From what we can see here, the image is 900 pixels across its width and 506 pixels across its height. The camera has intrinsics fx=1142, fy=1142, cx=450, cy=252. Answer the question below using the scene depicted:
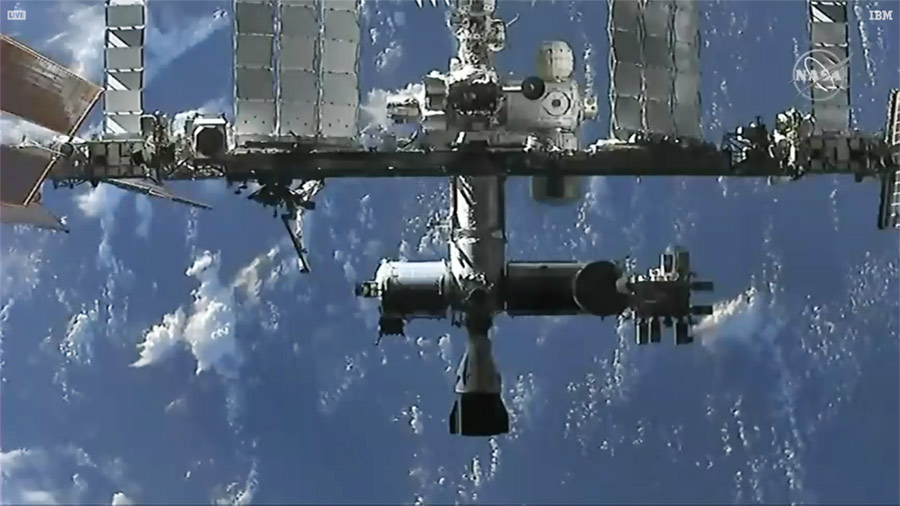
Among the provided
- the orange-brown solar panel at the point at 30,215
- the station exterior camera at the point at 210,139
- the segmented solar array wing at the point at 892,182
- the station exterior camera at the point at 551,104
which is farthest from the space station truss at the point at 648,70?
the orange-brown solar panel at the point at 30,215

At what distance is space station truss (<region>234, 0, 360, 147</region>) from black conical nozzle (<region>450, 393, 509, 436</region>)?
420 cm

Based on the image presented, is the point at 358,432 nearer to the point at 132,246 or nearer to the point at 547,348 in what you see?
the point at 547,348

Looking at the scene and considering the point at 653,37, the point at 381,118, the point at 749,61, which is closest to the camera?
the point at 653,37

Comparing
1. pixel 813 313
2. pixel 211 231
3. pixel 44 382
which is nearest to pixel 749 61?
pixel 813 313

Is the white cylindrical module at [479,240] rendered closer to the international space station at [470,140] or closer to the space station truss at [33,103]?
the international space station at [470,140]

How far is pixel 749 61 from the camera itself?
90.4ft

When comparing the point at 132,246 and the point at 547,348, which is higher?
the point at 132,246

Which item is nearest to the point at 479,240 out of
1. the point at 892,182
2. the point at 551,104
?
the point at 551,104

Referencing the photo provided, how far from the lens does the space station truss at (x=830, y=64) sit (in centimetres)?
1644

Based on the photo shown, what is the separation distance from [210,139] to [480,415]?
5.54m

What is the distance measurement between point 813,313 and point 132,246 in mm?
17147

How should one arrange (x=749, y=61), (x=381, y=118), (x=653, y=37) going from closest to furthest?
(x=653, y=37), (x=381, y=118), (x=749, y=61)

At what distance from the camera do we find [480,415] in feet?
54.9

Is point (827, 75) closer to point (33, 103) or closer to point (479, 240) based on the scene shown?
point (479, 240)
